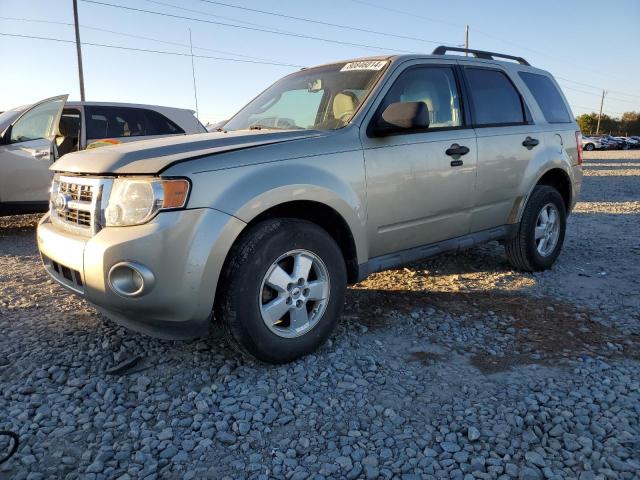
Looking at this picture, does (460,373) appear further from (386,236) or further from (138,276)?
(138,276)

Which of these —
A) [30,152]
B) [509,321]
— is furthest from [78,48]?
[509,321]

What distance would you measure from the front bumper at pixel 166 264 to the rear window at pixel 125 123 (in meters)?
5.08

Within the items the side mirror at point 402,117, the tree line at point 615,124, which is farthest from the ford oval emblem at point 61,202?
→ the tree line at point 615,124

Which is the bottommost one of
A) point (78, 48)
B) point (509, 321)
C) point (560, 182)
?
point (509, 321)

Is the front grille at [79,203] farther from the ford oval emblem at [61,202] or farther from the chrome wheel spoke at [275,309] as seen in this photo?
the chrome wheel spoke at [275,309]

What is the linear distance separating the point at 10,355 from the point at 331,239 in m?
2.09

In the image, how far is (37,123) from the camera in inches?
255

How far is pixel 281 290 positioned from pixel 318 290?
10.1 inches

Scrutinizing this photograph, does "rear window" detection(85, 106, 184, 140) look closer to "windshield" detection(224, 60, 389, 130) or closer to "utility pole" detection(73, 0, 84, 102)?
"windshield" detection(224, 60, 389, 130)

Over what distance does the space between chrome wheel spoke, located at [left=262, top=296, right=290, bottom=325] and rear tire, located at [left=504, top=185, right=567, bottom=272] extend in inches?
104

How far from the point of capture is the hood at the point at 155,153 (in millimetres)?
2514

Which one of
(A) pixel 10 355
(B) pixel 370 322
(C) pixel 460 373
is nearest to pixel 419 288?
(B) pixel 370 322

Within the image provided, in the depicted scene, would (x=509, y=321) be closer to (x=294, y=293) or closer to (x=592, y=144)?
(x=294, y=293)

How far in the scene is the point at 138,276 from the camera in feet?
7.97
